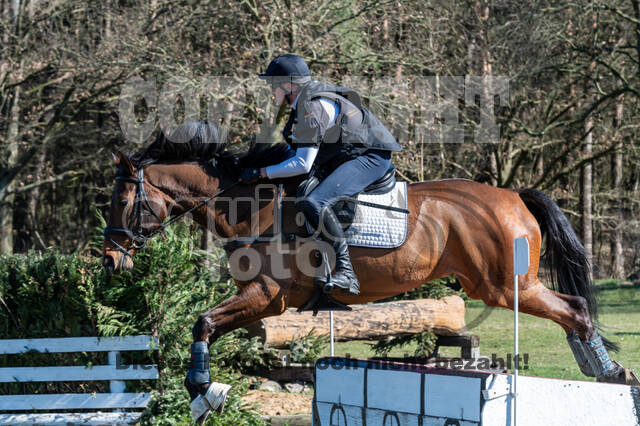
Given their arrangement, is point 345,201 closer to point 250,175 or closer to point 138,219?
point 250,175

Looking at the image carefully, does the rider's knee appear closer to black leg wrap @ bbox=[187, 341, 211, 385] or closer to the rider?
the rider

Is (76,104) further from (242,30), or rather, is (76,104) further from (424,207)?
(424,207)

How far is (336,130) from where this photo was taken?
4.61 meters

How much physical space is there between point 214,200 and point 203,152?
386 mm

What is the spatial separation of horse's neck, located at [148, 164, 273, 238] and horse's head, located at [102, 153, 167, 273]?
0.37 feet

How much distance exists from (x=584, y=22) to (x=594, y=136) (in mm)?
3750

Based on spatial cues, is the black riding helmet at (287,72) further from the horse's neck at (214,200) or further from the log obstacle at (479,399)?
the log obstacle at (479,399)

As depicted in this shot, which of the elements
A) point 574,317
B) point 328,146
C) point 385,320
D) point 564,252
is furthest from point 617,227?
point 328,146

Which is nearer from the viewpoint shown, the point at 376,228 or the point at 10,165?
the point at 376,228

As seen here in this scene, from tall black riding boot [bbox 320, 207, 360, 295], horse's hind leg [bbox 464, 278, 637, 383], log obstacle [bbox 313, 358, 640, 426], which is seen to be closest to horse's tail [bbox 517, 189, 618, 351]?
horse's hind leg [bbox 464, 278, 637, 383]

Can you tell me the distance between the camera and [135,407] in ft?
17.1

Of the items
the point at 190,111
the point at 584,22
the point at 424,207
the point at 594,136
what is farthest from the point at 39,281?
the point at 594,136

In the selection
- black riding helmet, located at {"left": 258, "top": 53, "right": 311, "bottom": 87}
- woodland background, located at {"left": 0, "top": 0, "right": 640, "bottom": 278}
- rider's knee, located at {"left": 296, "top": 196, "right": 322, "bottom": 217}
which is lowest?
rider's knee, located at {"left": 296, "top": 196, "right": 322, "bottom": 217}

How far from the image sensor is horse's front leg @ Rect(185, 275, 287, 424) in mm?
4246
